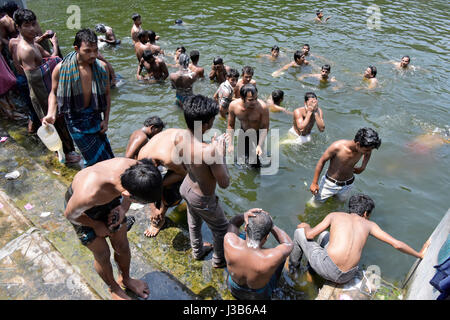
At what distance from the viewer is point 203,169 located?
293cm

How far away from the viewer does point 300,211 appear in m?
5.19

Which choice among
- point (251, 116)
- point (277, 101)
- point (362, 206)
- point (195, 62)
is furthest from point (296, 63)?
point (362, 206)

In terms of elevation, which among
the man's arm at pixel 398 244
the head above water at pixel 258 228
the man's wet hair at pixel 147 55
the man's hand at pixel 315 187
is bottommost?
the man's hand at pixel 315 187

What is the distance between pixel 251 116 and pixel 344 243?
8.40 ft

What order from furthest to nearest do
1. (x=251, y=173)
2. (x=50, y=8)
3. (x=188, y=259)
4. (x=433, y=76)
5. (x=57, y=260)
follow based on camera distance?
1. (x=50, y=8)
2. (x=433, y=76)
3. (x=251, y=173)
4. (x=188, y=259)
5. (x=57, y=260)

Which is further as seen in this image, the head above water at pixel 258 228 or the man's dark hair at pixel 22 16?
the man's dark hair at pixel 22 16

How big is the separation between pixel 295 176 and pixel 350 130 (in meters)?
2.33

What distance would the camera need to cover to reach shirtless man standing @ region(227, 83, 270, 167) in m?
4.82

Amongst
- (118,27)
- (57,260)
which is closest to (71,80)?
(57,260)

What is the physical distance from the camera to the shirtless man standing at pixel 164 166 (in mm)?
3693

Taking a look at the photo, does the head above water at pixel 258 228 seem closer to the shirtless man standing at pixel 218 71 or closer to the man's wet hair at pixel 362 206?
the man's wet hair at pixel 362 206

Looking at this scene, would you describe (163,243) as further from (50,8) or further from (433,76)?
(50,8)

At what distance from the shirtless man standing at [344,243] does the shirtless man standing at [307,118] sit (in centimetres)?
214

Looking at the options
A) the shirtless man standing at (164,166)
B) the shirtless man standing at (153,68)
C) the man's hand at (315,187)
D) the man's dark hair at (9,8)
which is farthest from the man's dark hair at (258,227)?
the shirtless man standing at (153,68)
